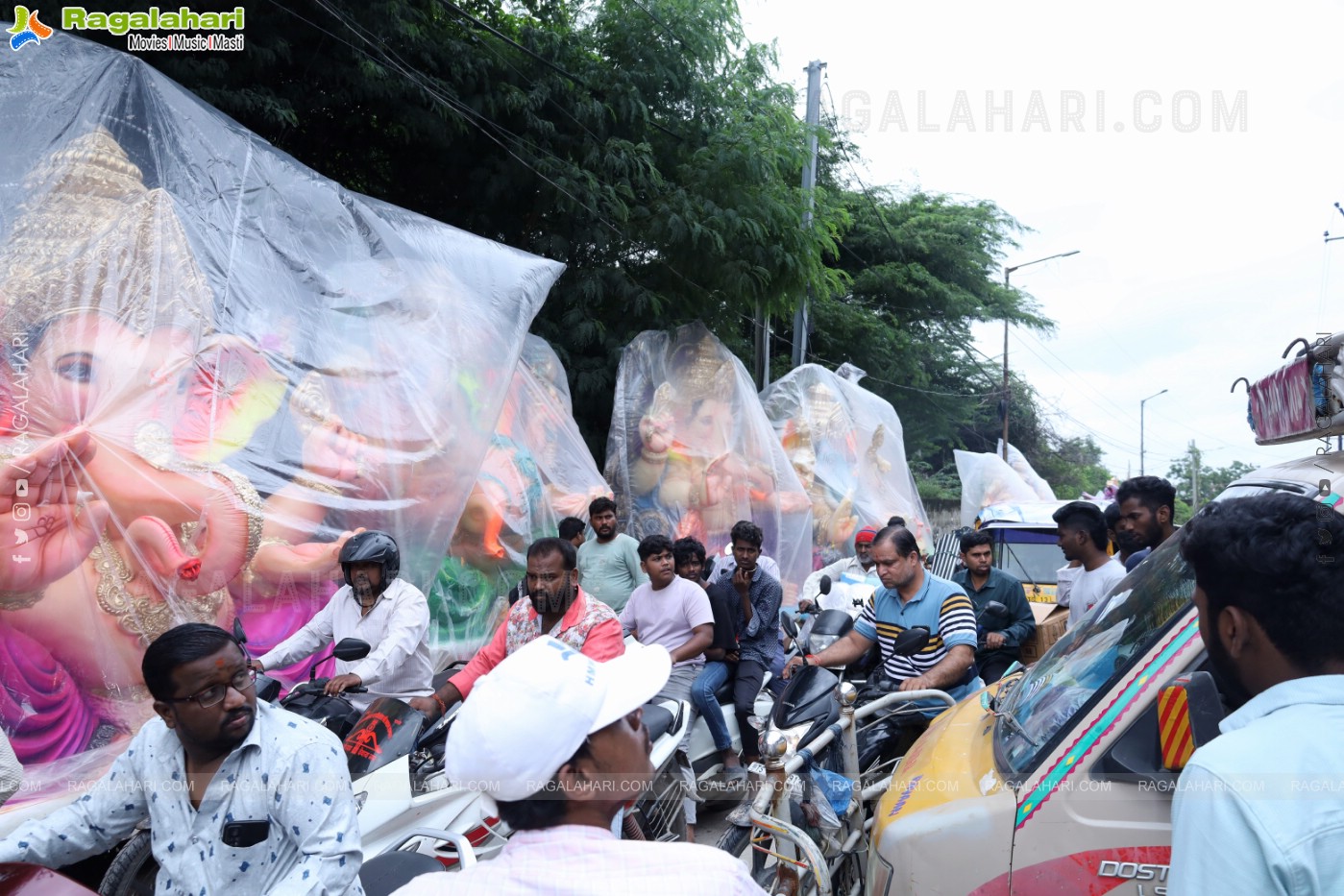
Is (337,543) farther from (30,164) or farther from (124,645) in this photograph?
(30,164)

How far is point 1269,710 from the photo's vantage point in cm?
137

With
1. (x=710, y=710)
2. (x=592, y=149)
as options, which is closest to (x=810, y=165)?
(x=592, y=149)

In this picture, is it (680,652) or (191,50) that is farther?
(191,50)

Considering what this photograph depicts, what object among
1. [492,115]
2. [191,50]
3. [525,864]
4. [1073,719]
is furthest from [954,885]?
[492,115]

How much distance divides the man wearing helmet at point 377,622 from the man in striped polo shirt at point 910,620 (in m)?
1.68

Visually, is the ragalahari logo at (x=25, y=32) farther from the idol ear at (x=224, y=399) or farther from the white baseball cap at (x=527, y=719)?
the white baseball cap at (x=527, y=719)

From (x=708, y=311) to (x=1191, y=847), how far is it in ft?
32.2

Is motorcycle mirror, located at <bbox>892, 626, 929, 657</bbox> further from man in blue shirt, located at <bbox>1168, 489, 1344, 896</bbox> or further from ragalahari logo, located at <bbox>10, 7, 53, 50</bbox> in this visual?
ragalahari logo, located at <bbox>10, 7, 53, 50</bbox>

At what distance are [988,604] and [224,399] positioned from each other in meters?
4.20

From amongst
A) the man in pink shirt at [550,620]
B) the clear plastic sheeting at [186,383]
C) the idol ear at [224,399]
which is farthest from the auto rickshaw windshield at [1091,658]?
the idol ear at [224,399]

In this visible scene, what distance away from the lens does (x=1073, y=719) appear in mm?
2529

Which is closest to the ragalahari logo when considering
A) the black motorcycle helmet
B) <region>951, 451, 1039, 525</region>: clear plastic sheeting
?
the black motorcycle helmet

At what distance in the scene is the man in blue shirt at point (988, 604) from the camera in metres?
5.32

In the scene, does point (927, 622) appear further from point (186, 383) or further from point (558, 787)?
point (186, 383)
